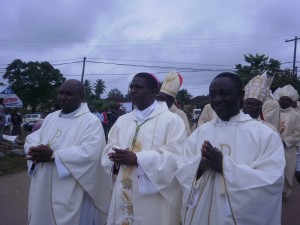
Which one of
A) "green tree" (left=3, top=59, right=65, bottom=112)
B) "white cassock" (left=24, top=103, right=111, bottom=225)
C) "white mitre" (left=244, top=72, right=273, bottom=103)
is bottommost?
"white cassock" (left=24, top=103, right=111, bottom=225)

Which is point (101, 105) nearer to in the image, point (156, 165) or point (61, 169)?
point (61, 169)

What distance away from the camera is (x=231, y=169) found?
277 cm

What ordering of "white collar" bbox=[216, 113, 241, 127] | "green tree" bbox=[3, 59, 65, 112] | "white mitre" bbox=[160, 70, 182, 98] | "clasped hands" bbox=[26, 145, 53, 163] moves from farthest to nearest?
"green tree" bbox=[3, 59, 65, 112] < "white mitre" bbox=[160, 70, 182, 98] < "clasped hands" bbox=[26, 145, 53, 163] < "white collar" bbox=[216, 113, 241, 127]

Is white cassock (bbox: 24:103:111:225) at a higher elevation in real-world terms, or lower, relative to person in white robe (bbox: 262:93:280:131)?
lower

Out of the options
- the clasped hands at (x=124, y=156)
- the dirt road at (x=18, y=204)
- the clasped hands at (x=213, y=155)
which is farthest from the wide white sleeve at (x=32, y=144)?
the clasped hands at (x=213, y=155)

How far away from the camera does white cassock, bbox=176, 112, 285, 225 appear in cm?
271

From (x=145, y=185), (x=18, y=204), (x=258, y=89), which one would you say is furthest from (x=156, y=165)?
(x=18, y=204)

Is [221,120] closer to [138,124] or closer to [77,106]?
[138,124]

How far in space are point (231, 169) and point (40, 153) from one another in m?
2.15

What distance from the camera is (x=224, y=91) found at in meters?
3.00

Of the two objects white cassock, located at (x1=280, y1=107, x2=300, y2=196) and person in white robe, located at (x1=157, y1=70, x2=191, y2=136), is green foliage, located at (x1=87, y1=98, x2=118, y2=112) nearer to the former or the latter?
person in white robe, located at (x1=157, y1=70, x2=191, y2=136)

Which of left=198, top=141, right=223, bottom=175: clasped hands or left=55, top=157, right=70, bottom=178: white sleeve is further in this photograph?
left=55, top=157, right=70, bottom=178: white sleeve

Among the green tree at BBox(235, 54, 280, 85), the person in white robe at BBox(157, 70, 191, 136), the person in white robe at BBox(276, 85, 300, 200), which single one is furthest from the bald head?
the green tree at BBox(235, 54, 280, 85)

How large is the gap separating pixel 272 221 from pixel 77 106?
2535 millimetres
